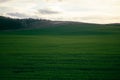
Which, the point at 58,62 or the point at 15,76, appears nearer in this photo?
the point at 15,76

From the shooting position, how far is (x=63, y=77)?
12.3 m

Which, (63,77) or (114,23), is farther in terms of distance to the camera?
(114,23)

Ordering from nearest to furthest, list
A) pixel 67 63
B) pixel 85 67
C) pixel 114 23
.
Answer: pixel 85 67
pixel 67 63
pixel 114 23

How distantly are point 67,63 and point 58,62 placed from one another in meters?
0.65

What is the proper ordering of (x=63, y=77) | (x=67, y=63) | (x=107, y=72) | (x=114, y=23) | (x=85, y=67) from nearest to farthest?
(x=63, y=77) < (x=107, y=72) < (x=85, y=67) < (x=67, y=63) < (x=114, y=23)

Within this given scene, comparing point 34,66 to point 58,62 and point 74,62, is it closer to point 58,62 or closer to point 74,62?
point 58,62

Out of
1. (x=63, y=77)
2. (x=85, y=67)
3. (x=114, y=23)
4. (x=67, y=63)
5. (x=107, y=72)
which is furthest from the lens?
(x=114, y=23)

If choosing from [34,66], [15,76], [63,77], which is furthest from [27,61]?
[63,77]

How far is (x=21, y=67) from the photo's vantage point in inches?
591

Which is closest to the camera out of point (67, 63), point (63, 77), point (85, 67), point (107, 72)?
point (63, 77)

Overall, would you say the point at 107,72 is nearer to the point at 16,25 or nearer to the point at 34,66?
the point at 34,66

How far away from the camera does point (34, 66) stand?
1523cm

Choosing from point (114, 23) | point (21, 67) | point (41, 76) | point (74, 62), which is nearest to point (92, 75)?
point (41, 76)

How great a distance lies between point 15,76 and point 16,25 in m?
77.8
